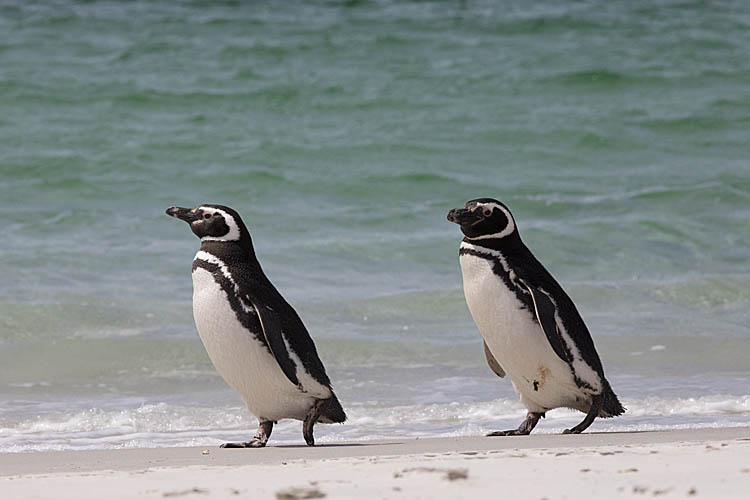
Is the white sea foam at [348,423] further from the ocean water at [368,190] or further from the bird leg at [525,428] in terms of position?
the bird leg at [525,428]

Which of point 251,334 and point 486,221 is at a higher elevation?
point 486,221

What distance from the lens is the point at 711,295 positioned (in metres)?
8.31

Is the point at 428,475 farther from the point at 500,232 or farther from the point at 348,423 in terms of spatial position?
the point at 348,423

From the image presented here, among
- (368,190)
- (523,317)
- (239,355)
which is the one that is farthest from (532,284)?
(368,190)

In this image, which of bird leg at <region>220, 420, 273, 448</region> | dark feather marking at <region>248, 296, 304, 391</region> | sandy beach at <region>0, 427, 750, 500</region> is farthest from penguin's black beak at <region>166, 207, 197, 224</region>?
sandy beach at <region>0, 427, 750, 500</region>

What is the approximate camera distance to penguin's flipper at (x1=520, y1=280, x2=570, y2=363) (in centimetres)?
459

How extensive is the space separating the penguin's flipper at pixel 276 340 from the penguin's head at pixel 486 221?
78 centimetres

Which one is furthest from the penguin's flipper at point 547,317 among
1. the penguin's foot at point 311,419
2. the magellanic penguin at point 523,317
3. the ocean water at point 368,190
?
the penguin's foot at point 311,419

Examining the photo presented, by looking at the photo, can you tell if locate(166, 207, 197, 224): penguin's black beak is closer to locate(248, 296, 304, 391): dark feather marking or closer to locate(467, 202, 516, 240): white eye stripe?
locate(248, 296, 304, 391): dark feather marking

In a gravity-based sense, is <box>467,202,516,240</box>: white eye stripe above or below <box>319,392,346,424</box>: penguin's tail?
above

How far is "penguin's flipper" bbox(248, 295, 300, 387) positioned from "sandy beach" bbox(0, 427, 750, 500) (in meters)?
0.33

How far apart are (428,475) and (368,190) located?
8410mm

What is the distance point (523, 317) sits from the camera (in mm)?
4629

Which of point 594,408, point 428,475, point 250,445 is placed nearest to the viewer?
point 428,475
